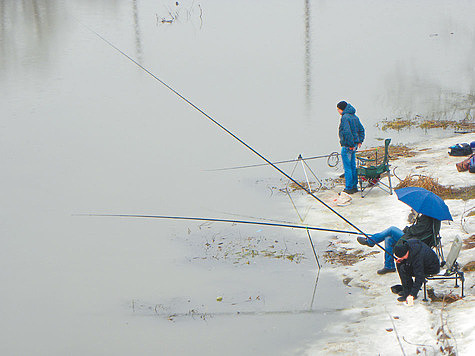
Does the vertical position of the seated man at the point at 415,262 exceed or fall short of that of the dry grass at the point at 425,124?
it exceeds it

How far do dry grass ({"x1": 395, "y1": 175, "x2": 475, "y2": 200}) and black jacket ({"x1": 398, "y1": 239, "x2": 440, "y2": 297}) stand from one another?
3528 millimetres

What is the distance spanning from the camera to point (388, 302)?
24.3 ft

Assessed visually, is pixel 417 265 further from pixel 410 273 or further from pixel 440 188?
pixel 440 188

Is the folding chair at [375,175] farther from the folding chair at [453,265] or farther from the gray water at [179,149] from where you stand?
the folding chair at [453,265]

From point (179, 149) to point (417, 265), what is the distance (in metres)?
8.73

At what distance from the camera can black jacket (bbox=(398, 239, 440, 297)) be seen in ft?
22.7

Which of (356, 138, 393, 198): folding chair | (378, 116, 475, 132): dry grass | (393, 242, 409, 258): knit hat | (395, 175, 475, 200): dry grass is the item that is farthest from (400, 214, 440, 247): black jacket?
(378, 116, 475, 132): dry grass

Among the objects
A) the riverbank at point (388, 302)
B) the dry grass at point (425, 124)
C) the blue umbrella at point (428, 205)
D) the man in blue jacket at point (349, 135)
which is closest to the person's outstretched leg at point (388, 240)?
the riverbank at point (388, 302)

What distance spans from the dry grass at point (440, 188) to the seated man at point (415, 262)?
353 cm

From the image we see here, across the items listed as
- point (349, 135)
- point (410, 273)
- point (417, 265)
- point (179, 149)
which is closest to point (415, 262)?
point (417, 265)

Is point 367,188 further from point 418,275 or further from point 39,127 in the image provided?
point 39,127

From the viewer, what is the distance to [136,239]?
1026 centimetres

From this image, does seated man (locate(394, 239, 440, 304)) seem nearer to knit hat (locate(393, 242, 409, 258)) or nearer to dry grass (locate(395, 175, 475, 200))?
knit hat (locate(393, 242, 409, 258))

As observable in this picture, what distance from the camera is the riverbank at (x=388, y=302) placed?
21.0 ft
